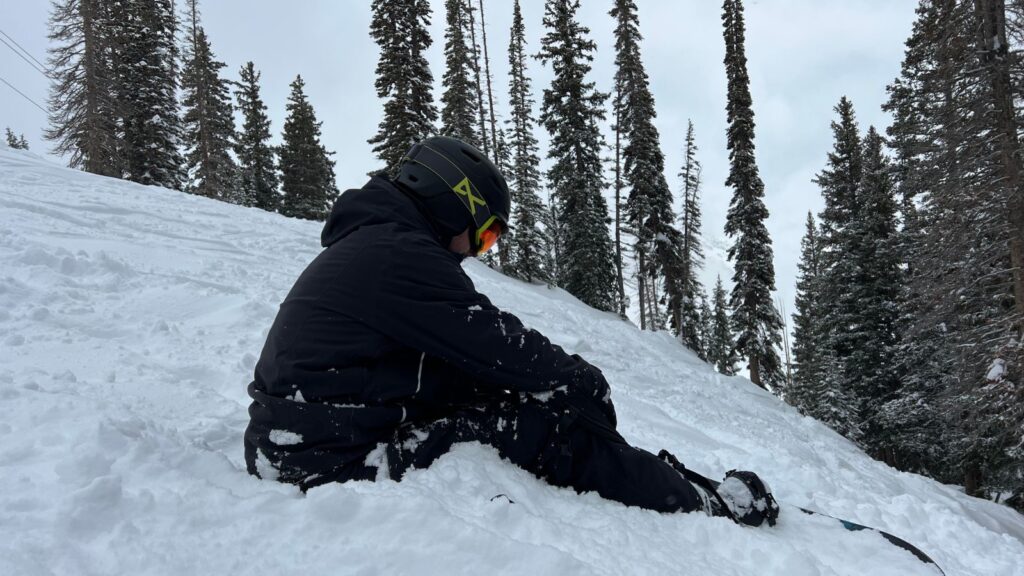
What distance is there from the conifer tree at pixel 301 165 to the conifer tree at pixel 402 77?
1055 centimetres

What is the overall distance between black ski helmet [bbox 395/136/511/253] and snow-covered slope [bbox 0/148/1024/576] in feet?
3.70

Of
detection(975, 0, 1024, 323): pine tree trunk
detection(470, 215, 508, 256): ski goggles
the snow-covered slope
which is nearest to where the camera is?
the snow-covered slope

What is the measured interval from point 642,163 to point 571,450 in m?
26.2

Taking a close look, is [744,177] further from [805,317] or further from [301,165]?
[301,165]

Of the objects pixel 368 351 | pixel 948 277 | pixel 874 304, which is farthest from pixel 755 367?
pixel 368 351

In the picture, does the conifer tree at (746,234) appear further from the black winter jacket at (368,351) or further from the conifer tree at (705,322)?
the black winter jacket at (368,351)

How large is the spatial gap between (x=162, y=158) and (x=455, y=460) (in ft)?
94.3

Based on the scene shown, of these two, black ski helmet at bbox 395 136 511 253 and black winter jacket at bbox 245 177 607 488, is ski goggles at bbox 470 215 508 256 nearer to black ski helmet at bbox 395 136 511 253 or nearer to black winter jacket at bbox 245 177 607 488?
black ski helmet at bbox 395 136 511 253

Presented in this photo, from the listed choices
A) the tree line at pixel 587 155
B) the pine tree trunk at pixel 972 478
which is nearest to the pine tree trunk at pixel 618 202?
the tree line at pixel 587 155

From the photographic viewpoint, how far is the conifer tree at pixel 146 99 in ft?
80.2

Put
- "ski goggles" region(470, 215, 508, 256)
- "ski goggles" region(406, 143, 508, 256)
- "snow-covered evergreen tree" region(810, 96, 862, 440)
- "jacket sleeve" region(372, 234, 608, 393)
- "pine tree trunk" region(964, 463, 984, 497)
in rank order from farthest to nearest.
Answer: "snow-covered evergreen tree" region(810, 96, 862, 440) < "pine tree trunk" region(964, 463, 984, 497) < "ski goggles" region(470, 215, 508, 256) < "ski goggles" region(406, 143, 508, 256) < "jacket sleeve" region(372, 234, 608, 393)

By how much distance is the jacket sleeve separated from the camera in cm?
221

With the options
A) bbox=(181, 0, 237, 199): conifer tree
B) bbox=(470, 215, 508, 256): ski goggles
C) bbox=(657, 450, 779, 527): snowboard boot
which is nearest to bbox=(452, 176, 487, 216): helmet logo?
bbox=(470, 215, 508, 256): ski goggles

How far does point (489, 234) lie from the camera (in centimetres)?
299
